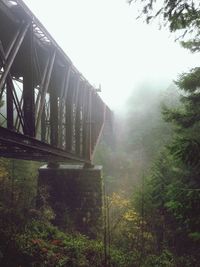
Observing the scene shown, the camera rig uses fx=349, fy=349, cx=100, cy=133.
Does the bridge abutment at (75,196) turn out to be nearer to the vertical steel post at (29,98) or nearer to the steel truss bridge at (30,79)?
the steel truss bridge at (30,79)

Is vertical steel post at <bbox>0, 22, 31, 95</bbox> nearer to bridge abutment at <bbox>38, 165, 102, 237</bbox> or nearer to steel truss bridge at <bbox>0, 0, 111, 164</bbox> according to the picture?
steel truss bridge at <bbox>0, 0, 111, 164</bbox>

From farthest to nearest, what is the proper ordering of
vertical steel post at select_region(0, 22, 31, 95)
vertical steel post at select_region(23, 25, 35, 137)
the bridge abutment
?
the bridge abutment
vertical steel post at select_region(23, 25, 35, 137)
vertical steel post at select_region(0, 22, 31, 95)

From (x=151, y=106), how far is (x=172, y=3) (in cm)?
5383

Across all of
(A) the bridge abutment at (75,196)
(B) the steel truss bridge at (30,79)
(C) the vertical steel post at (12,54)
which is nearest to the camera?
(C) the vertical steel post at (12,54)

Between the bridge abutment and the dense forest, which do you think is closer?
the dense forest

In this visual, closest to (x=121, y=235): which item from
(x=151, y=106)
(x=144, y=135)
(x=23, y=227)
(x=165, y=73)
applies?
(x=23, y=227)

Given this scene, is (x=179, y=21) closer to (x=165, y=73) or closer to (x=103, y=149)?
(x=103, y=149)

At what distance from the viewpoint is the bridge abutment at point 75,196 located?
A: 1825cm

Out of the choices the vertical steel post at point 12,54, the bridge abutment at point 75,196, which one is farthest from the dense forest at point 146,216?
the vertical steel post at point 12,54

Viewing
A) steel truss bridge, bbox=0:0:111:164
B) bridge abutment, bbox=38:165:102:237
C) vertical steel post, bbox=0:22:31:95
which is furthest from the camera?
bridge abutment, bbox=38:165:102:237

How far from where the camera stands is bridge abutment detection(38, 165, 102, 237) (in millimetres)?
18250

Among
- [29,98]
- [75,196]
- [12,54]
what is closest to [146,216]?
[75,196]

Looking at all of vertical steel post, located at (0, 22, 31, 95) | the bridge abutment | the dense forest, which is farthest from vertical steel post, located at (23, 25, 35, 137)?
the bridge abutment

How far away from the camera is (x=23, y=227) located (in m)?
15.2
